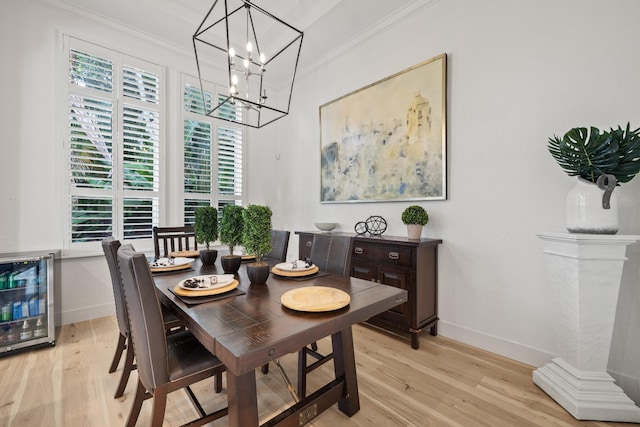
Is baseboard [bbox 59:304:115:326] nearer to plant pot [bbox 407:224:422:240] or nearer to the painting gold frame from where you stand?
the painting gold frame

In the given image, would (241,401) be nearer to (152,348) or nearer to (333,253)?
(152,348)

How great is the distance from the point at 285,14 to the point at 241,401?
3.72m

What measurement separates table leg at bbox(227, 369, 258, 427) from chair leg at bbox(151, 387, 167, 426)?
34 cm

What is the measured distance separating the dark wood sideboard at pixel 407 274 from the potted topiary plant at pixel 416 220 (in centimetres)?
9

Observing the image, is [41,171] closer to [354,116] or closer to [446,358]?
[354,116]

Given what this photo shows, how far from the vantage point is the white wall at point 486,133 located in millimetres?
1802

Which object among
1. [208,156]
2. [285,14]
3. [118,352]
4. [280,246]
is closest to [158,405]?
[118,352]

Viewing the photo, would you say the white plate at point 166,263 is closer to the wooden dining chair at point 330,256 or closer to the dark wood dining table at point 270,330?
the dark wood dining table at point 270,330

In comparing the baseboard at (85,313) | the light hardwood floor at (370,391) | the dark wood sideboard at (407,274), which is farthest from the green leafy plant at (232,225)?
the baseboard at (85,313)

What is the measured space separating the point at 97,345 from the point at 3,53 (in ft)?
9.41

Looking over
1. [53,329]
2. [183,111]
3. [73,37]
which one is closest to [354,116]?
[183,111]

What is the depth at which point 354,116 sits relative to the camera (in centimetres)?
334

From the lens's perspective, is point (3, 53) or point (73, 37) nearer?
point (3, 53)

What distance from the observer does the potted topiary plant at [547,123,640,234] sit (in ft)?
4.95
